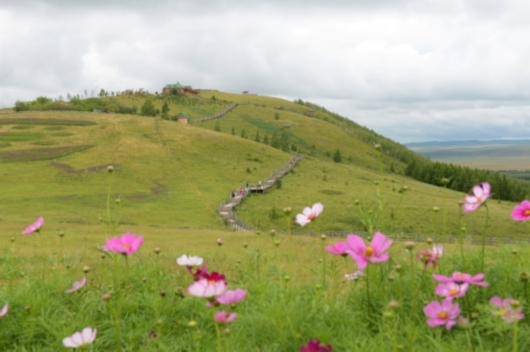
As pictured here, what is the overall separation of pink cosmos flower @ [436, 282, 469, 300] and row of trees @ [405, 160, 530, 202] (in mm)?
67804

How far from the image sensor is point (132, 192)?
4316 cm

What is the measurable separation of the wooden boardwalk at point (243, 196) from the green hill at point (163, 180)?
1.12 metres

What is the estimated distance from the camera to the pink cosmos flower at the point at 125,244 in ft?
6.14

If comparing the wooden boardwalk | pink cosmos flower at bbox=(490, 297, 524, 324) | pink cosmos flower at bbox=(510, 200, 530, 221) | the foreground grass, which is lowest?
the wooden boardwalk

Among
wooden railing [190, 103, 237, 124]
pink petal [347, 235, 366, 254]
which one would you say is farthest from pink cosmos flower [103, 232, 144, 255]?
wooden railing [190, 103, 237, 124]

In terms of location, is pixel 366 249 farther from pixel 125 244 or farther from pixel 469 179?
pixel 469 179

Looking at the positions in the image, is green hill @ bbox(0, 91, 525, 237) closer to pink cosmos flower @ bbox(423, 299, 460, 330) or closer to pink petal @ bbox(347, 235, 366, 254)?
pink cosmos flower @ bbox(423, 299, 460, 330)

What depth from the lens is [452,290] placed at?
1.94m

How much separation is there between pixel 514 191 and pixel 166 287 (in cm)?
9142

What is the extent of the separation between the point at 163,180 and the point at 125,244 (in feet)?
163

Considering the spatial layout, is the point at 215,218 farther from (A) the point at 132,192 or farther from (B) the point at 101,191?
(B) the point at 101,191

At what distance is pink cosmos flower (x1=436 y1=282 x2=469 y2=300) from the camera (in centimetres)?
187

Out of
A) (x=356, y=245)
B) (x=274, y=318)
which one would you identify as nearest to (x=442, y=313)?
(x=356, y=245)

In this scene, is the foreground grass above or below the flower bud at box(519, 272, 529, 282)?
below
